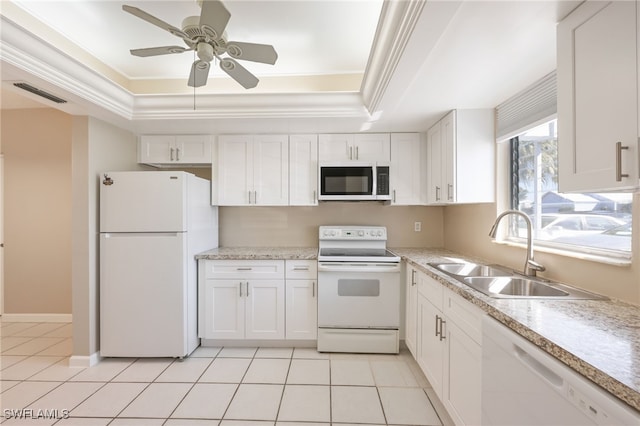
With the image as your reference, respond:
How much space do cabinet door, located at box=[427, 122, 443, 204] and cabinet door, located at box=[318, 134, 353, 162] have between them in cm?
82

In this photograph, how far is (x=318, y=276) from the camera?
2.62 metres

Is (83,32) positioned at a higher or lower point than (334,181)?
higher

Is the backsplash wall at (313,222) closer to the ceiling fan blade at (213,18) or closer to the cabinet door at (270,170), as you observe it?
the cabinet door at (270,170)

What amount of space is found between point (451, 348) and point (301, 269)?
4.73ft

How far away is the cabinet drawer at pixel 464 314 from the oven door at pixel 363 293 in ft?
2.79

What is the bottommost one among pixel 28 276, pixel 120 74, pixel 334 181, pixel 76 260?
pixel 28 276

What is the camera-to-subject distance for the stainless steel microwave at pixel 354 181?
2.84 metres

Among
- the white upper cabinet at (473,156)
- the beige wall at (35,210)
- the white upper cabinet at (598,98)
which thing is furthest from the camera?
the beige wall at (35,210)

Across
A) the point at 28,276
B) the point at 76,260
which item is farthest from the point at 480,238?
the point at 28,276

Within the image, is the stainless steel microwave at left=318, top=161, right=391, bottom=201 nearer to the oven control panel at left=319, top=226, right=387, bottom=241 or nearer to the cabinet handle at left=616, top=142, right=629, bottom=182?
the oven control panel at left=319, top=226, right=387, bottom=241

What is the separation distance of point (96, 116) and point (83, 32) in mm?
664

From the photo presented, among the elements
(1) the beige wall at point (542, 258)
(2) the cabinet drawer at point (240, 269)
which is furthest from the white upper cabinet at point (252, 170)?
(1) the beige wall at point (542, 258)

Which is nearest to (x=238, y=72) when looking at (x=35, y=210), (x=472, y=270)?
(x=472, y=270)

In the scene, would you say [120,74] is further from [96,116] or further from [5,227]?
[5,227]
